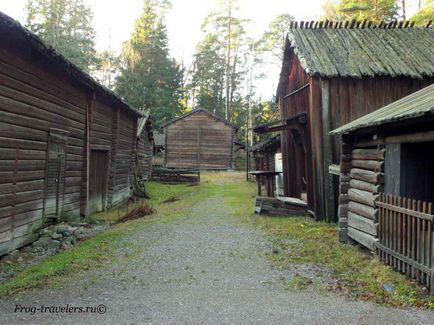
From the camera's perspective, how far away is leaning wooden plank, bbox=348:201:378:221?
721cm

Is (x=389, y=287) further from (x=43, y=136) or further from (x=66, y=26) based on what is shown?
(x=66, y=26)

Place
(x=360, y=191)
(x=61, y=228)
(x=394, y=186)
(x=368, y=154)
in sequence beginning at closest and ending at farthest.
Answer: (x=394, y=186) < (x=368, y=154) < (x=360, y=191) < (x=61, y=228)

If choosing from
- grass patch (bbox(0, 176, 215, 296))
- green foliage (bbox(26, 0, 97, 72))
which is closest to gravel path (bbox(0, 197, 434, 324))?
grass patch (bbox(0, 176, 215, 296))

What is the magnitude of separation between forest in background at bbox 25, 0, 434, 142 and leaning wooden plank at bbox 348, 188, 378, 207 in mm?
34289

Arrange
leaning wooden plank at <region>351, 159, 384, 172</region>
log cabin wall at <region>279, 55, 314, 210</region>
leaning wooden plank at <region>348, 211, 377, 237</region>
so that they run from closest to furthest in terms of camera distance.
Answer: leaning wooden plank at <region>348, 211, 377, 237</region>
leaning wooden plank at <region>351, 159, 384, 172</region>
log cabin wall at <region>279, 55, 314, 210</region>

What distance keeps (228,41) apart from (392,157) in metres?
41.6

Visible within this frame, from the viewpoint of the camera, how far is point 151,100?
47469 mm

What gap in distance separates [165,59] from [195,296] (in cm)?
4699

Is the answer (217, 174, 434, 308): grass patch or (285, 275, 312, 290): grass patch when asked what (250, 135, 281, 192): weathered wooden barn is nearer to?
(217, 174, 434, 308): grass patch

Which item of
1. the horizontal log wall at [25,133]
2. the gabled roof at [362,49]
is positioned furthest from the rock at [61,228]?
the gabled roof at [362,49]

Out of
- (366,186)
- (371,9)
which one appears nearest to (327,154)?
(366,186)

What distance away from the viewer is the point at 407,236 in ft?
19.3

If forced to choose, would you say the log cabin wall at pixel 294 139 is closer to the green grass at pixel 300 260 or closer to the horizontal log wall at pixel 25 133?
the green grass at pixel 300 260

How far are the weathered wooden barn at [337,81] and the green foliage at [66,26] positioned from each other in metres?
28.7
